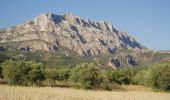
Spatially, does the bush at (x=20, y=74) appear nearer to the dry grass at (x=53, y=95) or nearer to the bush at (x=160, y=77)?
the dry grass at (x=53, y=95)

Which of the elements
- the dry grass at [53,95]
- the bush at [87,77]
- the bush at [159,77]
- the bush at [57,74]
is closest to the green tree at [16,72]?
the bush at [87,77]

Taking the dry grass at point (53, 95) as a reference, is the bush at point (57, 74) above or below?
above

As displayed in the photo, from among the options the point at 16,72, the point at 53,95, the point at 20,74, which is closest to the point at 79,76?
the point at 20,74

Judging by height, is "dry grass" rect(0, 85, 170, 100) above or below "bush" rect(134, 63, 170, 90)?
below

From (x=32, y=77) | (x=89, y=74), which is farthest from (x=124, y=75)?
(x=32, y=77)

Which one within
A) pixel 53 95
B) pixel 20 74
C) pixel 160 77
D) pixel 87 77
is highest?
pixel 20 74

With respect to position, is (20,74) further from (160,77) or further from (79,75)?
(160,77)

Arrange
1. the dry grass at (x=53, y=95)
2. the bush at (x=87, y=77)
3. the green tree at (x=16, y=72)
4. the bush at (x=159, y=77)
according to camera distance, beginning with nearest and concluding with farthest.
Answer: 1. the dry grass at (x=53, y=95)
2. the green tree at (x=16, y=72)
3. the bush at (x=87, y=77)
4. the bush at (x=159, y=77)

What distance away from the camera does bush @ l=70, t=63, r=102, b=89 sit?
6247 cm

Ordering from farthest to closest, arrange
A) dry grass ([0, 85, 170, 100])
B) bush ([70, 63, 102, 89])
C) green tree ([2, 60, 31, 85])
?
bush ([70, 63, 102, 89])
green tree ([2, 60, 31, 85])
dry grass ([0, 85, 170, 100])

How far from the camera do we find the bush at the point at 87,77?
62469mm

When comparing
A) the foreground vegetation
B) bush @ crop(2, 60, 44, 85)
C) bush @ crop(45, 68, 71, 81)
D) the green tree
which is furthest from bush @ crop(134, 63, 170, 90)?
bush @ crop(45, 68, 71, 81)

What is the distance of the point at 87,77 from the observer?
205 feet

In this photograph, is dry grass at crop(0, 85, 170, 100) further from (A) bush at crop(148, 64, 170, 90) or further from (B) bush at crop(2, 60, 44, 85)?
(A) bush at crop(148, 64, 170, 90)
